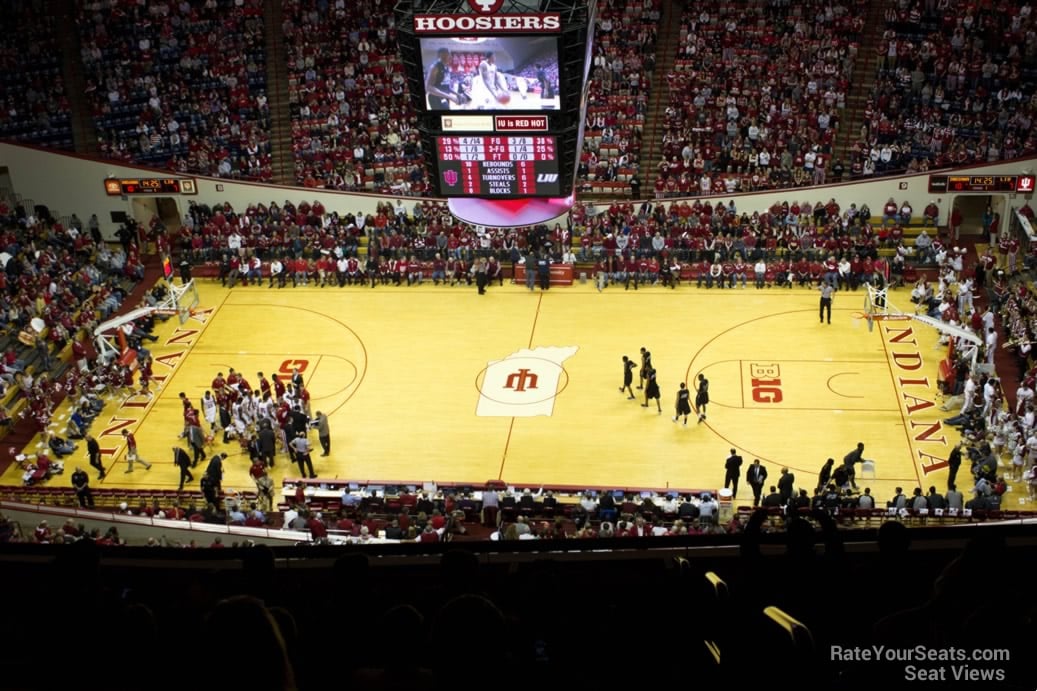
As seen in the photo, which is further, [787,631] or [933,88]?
[933,88]

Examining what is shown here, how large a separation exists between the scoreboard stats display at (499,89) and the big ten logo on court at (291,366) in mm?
9069

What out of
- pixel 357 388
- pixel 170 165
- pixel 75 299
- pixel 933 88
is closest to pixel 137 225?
pixel 170 165

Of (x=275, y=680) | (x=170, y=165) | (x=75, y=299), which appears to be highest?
(x=275, y=680)

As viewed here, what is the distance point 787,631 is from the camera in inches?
139

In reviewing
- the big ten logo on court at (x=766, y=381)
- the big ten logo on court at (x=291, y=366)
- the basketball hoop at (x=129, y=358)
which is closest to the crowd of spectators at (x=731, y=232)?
the big ten logo on court at (x=766, y=381)

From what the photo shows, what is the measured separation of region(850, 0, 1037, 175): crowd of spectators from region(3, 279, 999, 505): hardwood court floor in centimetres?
523

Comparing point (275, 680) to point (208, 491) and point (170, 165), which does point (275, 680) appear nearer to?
point (208, 491)

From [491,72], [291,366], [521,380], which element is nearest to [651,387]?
[521,380]

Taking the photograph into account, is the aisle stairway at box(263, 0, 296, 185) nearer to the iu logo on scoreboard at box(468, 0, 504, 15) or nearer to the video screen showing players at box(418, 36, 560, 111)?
the video screen showing players at box(418, 36, 560, 111)

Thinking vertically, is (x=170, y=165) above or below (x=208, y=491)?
above

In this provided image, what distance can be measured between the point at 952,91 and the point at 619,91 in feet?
33.9

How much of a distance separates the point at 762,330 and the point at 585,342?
15.5 ft

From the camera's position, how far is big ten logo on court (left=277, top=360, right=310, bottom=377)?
1182 inches

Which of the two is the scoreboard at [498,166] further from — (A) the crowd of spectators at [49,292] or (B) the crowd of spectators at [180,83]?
(B) the crowd of spectators at [180,83]
